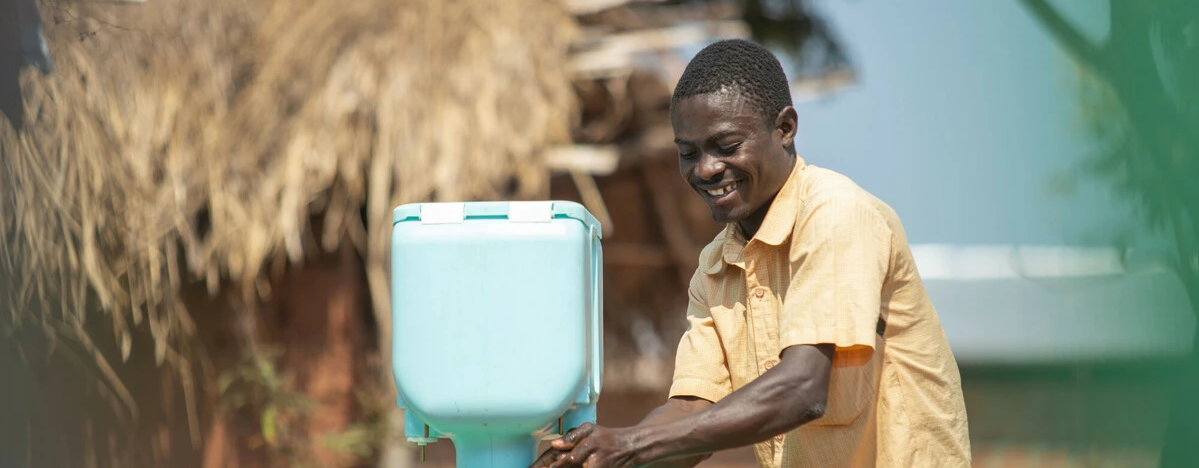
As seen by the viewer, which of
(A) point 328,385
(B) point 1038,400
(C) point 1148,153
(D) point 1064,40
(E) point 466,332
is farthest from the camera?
(A) point 328,385

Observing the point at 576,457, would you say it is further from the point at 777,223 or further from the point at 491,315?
the point at 777,223

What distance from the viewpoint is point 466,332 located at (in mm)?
1636

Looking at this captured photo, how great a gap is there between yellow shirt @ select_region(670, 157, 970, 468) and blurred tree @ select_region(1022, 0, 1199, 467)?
44 cm

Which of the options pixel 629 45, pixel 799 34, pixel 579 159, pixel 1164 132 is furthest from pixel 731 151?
pixel 799 34

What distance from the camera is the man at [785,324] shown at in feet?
5.17

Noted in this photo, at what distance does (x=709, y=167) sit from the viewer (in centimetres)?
176

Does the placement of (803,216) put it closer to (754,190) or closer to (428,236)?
(754,190)

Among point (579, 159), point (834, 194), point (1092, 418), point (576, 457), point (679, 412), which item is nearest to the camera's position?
point (576, 457)

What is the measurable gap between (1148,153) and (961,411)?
61cm

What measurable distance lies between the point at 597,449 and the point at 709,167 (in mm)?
482

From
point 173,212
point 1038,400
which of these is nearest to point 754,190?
point 1038,400

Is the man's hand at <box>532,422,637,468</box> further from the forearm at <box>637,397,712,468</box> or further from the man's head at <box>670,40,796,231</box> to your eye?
the man's head at <box>670,40,796,231</box>

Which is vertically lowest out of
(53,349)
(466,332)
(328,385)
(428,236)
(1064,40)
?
(328,385)

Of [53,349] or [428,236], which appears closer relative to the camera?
[428,236]
